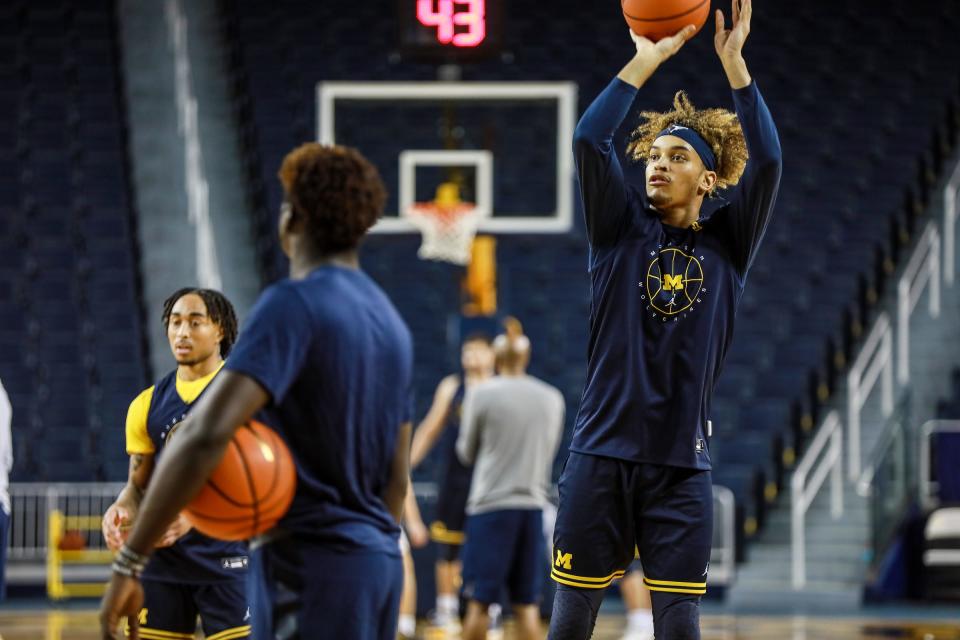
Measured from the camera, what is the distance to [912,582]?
12234 millimetres

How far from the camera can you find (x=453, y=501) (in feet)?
32.1

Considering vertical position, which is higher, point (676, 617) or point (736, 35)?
point (736, 35)

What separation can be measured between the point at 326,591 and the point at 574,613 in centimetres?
143

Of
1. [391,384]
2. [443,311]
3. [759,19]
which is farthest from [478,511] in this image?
[759,19]

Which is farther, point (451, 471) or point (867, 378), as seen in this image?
point (867, 378)

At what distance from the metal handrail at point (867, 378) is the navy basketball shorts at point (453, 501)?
15.8 feet

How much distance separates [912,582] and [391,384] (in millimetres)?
9933

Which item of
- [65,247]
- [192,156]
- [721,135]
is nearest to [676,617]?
[721,135]

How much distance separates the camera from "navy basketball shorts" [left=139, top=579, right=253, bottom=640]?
499 cm

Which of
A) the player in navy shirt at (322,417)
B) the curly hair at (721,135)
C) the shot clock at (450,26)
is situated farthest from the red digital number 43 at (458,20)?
the player in navy shirt at (322,417)

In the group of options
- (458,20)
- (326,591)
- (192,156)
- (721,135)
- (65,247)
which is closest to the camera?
(326,591)

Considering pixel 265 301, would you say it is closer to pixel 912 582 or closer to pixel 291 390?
pixel 291 390

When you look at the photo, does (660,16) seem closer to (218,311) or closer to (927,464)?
(218,311)

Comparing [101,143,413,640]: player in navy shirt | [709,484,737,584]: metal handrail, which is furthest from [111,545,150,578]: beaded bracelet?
[709,484,737,584]: metal handrail
